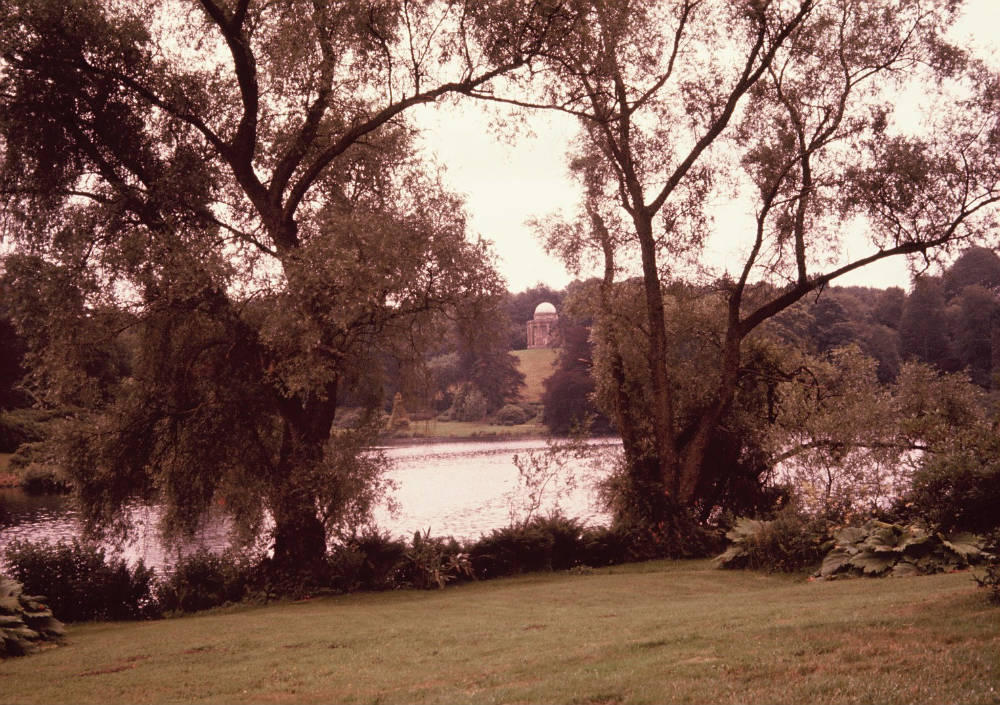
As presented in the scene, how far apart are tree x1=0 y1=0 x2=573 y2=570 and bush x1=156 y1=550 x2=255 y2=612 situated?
0.87m

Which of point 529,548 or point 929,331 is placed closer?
point 529,548

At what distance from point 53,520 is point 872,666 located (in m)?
33.3

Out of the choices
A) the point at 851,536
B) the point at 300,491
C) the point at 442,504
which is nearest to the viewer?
the point at 851,536

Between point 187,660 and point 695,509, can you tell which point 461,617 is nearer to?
point 187,660

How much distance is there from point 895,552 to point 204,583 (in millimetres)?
14541

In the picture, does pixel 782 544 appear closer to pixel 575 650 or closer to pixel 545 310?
pixel 575 650

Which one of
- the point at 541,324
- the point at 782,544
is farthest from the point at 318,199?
the point at 541,324

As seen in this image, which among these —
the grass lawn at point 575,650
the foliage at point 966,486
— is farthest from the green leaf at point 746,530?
the foliage at point 966,486

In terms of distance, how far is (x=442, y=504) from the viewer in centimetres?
3369

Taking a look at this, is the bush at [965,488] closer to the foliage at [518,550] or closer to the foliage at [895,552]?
the foliage at [895,552]

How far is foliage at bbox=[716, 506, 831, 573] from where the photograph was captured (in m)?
17.2

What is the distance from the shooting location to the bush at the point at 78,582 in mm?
17438

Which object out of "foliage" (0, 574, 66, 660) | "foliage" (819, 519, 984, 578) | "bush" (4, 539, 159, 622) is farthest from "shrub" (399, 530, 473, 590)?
"foliage" (819, 519, 984, 578)

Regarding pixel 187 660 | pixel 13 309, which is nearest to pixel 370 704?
pixel 187 660
